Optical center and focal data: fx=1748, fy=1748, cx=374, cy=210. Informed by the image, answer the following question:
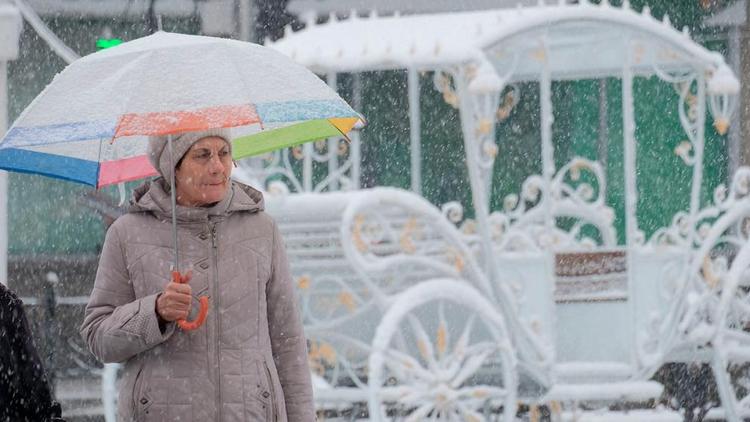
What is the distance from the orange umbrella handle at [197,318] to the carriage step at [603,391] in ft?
15.4

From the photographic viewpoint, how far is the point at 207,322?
368 centimetres

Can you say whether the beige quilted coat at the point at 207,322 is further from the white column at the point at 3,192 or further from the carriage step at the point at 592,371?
the carriage step at the point at 592,371

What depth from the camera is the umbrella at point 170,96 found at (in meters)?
3.63

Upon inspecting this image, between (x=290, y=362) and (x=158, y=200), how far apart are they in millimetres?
453

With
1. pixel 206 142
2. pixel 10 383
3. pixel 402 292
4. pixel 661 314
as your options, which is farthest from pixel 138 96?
pixel 661 314

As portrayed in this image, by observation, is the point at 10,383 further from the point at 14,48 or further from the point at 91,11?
the point at 91,11

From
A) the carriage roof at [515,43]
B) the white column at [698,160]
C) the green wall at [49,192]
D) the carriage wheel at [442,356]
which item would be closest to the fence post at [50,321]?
the green wall at [49,192]

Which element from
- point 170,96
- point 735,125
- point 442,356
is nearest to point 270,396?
point 170,96

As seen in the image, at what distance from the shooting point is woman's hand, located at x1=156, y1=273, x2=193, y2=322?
354cm

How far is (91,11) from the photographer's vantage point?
1480 cm

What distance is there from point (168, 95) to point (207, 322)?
484 millimetres

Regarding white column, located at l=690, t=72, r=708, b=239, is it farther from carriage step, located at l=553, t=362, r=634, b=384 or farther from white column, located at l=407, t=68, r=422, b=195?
white column, located at l=407, t=68, r=422, b=195

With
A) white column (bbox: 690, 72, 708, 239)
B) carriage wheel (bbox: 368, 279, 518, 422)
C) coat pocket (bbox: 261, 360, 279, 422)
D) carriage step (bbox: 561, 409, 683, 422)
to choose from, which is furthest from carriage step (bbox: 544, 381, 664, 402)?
coat pocket (bbox: 261, 360, 279, 422)

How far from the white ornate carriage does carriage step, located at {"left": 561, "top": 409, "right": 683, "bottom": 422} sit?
0.02 meters
